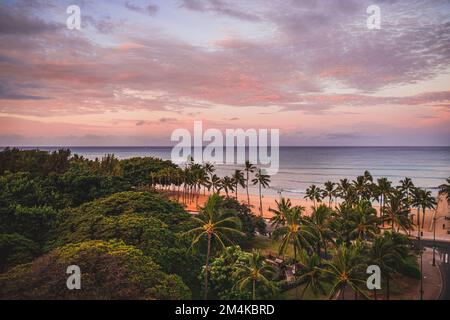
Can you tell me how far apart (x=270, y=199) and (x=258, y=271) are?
78.4 m

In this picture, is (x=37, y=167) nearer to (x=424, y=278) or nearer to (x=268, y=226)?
(x=268, y=226)

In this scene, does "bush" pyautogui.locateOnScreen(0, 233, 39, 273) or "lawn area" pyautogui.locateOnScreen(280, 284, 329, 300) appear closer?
"bush" pyautogui.locateOnScreen(0, 233, 39, 273)

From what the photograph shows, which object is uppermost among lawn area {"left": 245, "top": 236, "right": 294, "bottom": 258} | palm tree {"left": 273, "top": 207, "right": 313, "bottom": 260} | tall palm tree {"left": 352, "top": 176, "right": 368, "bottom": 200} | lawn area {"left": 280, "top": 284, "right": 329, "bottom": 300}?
tall palm tree {"left": 352, "top": 176, "right": 368, "bottom": 200}

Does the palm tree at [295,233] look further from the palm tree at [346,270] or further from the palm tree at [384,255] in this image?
the palm tree at [384,255]

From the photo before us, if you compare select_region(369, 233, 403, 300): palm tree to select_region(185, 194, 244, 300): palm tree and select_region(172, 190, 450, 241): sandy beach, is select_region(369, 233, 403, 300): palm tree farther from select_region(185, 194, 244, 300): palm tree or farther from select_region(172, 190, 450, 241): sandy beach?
select_region(185, 194, 244, 300): palm tree

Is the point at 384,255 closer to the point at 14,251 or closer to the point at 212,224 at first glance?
the point at 212,224

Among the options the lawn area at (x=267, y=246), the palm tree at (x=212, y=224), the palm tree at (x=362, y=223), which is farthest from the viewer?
the lawn area at (x=267, y=246)

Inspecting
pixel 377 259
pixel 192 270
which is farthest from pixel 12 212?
pixel 377 259

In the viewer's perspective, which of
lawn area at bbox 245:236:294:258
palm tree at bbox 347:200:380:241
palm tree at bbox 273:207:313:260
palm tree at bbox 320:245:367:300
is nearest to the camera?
palm tree at bbox 320:245:367:300

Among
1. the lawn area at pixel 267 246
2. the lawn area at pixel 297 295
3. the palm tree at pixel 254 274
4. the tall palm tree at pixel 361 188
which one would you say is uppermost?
the tall palm tree at pixel 361 188

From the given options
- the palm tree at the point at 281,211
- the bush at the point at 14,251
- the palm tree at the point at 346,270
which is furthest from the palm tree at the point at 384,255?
the bush at the point at 14,251

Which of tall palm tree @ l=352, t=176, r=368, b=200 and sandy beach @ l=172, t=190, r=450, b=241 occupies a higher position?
tall palm tree @ l=352, t=176, r=368, b=200

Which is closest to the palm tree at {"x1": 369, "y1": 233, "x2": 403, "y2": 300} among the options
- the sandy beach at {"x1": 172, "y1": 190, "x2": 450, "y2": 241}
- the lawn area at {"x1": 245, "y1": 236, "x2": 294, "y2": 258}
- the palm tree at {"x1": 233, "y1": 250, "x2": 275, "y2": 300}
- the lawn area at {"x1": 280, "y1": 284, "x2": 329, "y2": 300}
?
the lawn area at {"x1": 280, "y1": 284, "x2": 329, "y2": 300}

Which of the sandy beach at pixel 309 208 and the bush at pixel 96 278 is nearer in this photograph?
the bush at pixel 96 278
